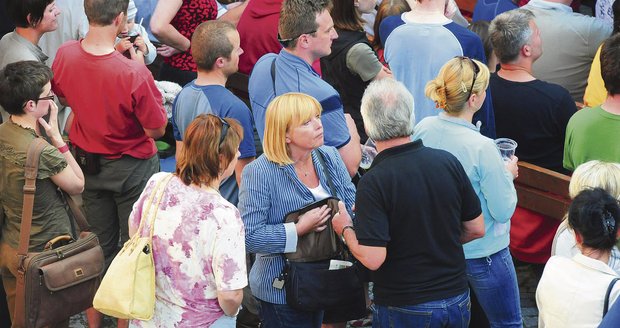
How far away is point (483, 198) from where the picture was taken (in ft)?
16.6

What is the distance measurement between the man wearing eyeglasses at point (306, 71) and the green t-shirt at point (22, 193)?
1222 mm

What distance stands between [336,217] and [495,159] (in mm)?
841

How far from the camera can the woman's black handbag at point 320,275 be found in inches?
195

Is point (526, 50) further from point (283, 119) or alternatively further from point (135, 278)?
point (135, 278)

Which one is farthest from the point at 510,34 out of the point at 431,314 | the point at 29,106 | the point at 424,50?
the point at 29,106

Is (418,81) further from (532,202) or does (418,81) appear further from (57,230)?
(57,230)

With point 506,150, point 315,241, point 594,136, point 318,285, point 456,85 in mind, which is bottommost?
point 318,285

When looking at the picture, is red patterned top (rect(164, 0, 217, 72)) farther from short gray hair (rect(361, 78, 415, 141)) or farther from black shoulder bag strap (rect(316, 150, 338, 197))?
short gray hair (rect(361, 78, 415, 141))

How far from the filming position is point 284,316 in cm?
507

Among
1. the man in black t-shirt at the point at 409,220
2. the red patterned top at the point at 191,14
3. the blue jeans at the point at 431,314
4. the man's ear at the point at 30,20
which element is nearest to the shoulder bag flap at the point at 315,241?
the man in black t-shirt at the point at 409,220

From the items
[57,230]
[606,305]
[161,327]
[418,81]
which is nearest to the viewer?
[606,305]

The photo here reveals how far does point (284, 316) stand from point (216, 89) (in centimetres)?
143

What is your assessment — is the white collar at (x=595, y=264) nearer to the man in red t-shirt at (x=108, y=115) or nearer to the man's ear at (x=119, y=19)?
the man in red t-shirt at (x=108, y=115)

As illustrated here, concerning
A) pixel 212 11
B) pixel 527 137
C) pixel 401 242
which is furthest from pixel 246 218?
pixel 212 11
